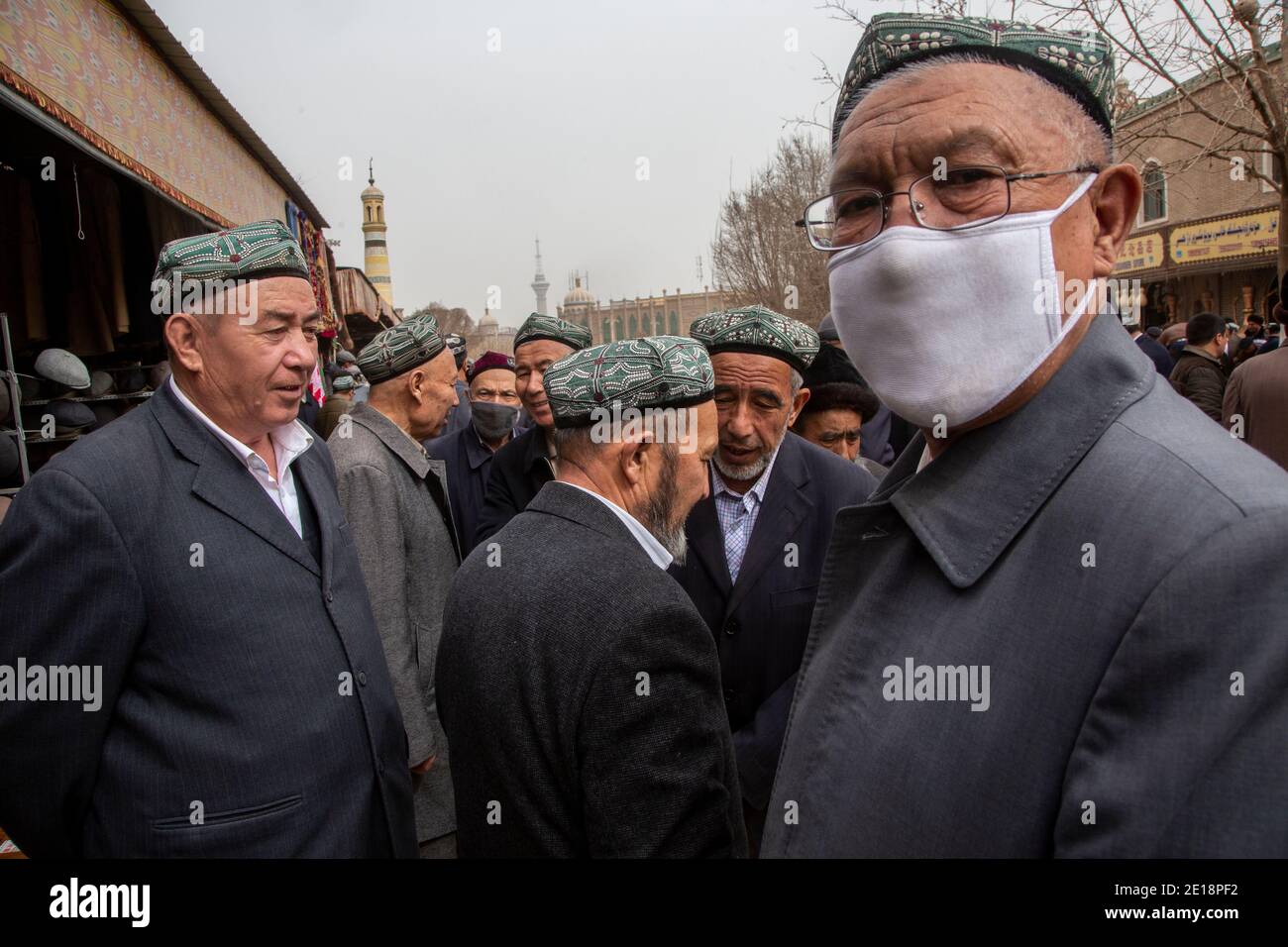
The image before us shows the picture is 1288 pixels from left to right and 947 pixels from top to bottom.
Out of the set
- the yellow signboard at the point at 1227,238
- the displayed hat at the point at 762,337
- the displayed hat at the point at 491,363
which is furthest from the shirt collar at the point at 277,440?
the yellow signboard at the point at 1227,238

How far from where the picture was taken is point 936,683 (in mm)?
952

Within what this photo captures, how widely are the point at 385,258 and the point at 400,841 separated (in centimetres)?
4609

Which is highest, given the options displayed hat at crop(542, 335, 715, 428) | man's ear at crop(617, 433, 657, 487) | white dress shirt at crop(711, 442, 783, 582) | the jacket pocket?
displayed hat at crop(542, 335, 715, 428)

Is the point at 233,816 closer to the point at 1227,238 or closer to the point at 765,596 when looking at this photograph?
the point at 765,596

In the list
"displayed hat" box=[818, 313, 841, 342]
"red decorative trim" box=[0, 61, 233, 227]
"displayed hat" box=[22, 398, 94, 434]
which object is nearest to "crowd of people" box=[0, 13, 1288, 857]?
"red decorative trim" box=[0, 61, 233, 227]

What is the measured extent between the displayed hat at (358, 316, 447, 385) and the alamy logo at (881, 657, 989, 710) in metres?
3.02

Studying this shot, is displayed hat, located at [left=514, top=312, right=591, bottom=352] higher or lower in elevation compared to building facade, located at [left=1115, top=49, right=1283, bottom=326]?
lower

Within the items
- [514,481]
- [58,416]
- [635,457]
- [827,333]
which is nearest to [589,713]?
[635,457]

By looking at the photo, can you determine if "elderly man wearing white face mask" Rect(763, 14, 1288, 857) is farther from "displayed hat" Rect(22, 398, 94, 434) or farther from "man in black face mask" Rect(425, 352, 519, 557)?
"displayed hat" Rect(22, 398, 94, 434)

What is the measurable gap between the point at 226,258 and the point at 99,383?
12.3ft

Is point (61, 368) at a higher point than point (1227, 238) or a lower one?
lower

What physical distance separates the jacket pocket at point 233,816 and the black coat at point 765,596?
1199 millimetres

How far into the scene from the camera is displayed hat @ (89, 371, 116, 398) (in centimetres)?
504

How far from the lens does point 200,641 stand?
1.75m
